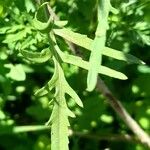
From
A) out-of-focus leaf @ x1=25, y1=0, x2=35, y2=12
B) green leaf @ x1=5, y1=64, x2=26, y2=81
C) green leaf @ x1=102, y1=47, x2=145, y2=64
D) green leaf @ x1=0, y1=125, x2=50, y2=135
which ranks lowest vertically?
green leaf @ x1=0, y1=125, x2=50, y2=135

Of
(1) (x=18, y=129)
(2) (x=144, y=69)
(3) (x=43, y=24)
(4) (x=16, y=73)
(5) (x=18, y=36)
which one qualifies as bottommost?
(1) (x=18, y=129)

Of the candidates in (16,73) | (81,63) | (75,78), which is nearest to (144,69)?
(75,78)

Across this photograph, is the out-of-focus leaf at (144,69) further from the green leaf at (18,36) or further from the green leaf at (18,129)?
the green leaf at (18,36)

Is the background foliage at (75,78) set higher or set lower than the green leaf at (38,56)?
lower

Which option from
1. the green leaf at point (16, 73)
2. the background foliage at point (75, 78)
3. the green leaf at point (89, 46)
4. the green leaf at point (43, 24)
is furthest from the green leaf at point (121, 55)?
the green leaf at point (16, 73)

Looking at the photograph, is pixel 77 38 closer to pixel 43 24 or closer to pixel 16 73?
pixel 43 24

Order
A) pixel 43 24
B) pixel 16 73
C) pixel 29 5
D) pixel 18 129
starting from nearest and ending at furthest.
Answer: pixel 43 24
pixel 29 5
pixel 16 73
pixel 18 129

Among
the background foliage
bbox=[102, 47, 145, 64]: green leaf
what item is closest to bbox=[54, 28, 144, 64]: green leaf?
bbox=[102, 47, 145, 64]: green leaf

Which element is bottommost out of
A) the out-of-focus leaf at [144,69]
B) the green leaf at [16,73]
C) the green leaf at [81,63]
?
the out-of-focus leaf at [144,69]

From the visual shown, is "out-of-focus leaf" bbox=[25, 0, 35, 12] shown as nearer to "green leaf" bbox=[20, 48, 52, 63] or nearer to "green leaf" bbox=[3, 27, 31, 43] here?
"green leaf" bbox=[3, 27, 31, 43]
